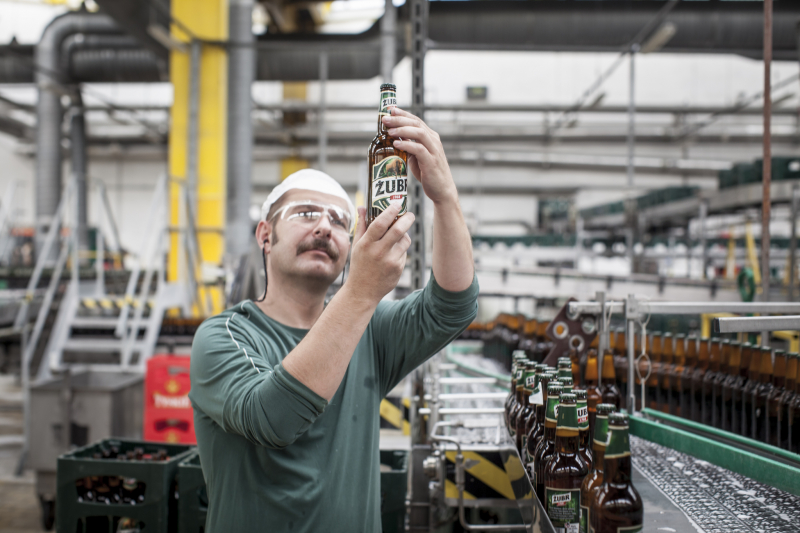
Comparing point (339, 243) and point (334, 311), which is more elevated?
point (339, 243)

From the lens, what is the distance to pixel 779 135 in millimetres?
13336

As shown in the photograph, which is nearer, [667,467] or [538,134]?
[667,467]

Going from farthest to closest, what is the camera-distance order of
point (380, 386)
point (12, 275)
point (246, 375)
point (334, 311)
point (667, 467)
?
point (12, 275) < point (667, 467) < point (380, 386) < point (246, 375) < point (334, 311)

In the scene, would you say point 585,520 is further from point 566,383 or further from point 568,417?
point 566,383

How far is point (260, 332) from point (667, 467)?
48.3 inches

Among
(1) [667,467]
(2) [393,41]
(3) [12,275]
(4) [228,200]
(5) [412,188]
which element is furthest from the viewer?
(3) [12,275]

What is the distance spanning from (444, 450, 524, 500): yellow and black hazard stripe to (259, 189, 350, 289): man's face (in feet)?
3.22

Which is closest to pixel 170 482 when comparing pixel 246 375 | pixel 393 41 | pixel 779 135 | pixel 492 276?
pixel 246 375

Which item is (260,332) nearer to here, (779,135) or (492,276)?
(492,276)

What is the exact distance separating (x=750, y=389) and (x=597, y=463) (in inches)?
39.3

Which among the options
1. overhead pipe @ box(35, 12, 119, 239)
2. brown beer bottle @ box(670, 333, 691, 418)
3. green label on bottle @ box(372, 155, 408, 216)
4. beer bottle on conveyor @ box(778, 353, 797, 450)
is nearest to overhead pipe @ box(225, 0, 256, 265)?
overhead pipe @ box(35, 12, 119, 239)

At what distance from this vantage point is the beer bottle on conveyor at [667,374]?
2.25 metres

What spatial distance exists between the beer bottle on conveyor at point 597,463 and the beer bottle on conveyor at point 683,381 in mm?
1145

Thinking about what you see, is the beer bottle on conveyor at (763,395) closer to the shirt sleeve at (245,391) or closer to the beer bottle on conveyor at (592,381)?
the beer bottle on conveyor at (592,381)
